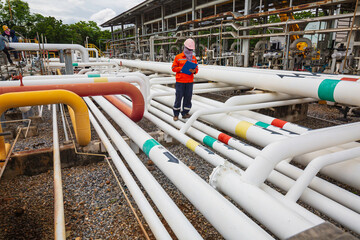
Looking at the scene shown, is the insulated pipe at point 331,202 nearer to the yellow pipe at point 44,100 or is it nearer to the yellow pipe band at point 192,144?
the yellow pipe band at point 192,144

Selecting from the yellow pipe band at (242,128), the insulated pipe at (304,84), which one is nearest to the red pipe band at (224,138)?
the yellow pipe band at (242,128)

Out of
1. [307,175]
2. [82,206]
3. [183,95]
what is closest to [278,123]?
[183,95]

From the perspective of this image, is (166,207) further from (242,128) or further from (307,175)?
(242,128)

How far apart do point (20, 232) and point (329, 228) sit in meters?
2.33

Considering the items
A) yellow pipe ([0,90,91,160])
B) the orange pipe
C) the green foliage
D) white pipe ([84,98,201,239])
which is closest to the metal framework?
the orange pipe

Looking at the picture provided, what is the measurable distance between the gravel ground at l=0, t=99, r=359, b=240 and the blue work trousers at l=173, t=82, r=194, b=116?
68 centimetres

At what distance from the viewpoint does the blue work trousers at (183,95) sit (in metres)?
3.33

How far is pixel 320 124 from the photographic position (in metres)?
4.67

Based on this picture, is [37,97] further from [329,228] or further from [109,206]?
[329,228]

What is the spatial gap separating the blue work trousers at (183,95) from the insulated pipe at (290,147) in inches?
76.1

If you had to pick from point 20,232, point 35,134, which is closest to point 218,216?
point 20,232

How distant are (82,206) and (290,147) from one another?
198 centimetres

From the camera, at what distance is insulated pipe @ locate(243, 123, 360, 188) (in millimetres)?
1431

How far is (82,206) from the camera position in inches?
93.5
